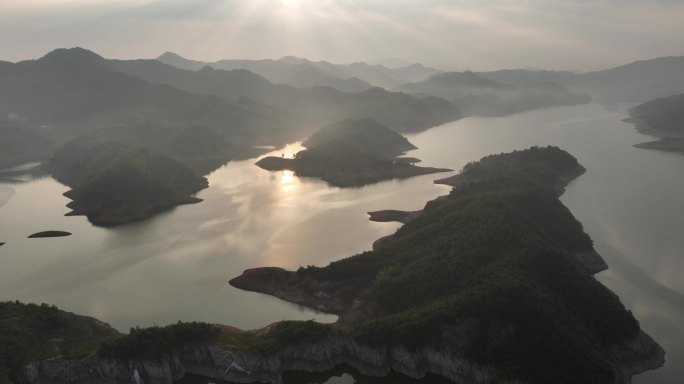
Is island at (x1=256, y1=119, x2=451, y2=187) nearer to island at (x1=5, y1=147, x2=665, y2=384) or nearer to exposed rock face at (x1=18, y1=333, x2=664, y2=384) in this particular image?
island at (x1=5, y1=147, x2=665, y2=384)

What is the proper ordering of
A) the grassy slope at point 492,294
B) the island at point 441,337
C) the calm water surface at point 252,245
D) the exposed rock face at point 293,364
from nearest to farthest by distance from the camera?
the grassy slope at point 492,294 → the island at point 441,337 → the exposed rock face at point 293,364 → the calm water surface at point 252,245

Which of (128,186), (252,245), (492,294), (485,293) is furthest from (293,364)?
(128,186)

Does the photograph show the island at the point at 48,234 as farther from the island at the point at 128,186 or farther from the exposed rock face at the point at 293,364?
the exposed rock face at the point at 293,364

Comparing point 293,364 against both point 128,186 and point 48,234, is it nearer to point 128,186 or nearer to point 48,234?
point 48,234

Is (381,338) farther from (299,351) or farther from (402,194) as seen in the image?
(402,194)

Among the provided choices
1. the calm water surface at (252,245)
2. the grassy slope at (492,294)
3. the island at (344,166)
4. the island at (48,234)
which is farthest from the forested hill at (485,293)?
the island at (344,166)

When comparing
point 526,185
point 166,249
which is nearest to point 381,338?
point 166,249

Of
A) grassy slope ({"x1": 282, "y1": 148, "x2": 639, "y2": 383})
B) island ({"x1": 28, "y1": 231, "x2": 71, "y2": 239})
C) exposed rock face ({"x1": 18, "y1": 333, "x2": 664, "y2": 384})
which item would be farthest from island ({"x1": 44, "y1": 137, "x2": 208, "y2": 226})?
exposed rock face ({"x1": 18, "y1": 333, "x2": 664, "y2": 384})
